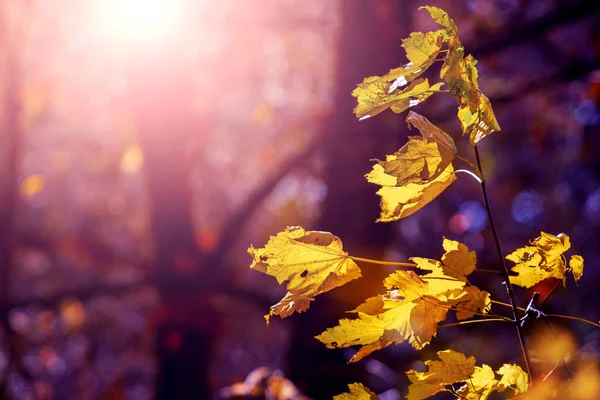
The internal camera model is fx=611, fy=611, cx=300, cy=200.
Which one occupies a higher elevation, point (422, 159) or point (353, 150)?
point (422, 159)

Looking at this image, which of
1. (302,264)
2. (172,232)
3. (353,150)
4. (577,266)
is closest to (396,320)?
(302,264)

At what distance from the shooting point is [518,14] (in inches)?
156

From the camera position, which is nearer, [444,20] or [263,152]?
[444,20]

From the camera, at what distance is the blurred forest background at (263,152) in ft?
8.79

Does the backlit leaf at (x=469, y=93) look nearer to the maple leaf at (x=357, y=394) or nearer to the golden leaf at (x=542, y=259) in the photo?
the golden leaf at (x=542, y=259)

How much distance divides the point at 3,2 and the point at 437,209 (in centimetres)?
606

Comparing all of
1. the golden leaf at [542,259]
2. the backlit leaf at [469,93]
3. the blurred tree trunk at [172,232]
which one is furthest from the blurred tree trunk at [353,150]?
the backlit leaf at [469,93]

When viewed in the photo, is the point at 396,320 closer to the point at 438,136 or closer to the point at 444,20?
the point at 438,136

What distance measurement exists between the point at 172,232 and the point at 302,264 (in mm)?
2928

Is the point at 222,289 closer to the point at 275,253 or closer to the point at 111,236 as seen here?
the point at 275,253

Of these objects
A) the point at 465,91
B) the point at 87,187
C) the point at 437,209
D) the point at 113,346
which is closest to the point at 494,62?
the point at 437,209

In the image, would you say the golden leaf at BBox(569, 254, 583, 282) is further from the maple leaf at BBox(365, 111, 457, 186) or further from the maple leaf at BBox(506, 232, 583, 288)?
the maple leaf at BBox(365, 111, 457, 186)

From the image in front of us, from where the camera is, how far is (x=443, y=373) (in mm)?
679

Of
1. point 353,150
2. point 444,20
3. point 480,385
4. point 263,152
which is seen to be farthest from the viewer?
point 263,152
